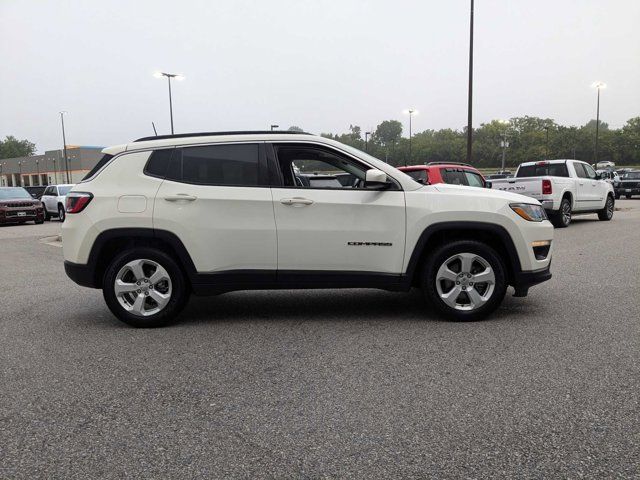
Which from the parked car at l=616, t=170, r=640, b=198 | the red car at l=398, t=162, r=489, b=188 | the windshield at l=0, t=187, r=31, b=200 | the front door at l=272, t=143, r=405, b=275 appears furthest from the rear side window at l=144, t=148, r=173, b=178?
the parked car at l=616, t=170, r=640, b=198

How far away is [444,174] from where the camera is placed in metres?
11.8

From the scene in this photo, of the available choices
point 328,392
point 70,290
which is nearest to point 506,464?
point 328,392

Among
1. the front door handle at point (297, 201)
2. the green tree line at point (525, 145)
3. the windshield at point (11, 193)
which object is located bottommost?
the windshield at point (11, 193)

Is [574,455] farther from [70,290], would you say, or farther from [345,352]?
[70,290]

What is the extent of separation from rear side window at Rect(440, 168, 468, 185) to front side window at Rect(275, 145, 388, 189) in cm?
660

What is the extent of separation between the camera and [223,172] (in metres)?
5.34

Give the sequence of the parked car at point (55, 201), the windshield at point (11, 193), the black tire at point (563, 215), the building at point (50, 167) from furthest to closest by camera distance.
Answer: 1. the building at point (50, 167)
2. the parked car at point (55, 201)
3. the windshield at point (11, 193)
4. the black tire at point (563, 215)

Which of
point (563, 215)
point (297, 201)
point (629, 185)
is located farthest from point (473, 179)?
point (629, 185)

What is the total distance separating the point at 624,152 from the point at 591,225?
4011 inches

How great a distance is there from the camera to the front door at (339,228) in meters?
5.22

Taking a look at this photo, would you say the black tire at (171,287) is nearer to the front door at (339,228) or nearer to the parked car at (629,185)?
the front door at (339,228)

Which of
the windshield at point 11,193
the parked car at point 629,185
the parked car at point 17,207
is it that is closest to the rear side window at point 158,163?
the parked car at point 17,207

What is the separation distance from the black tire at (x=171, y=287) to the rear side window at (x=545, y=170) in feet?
44.8

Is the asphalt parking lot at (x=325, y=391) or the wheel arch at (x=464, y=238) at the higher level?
the wheel arch at (x=464, y=238)
